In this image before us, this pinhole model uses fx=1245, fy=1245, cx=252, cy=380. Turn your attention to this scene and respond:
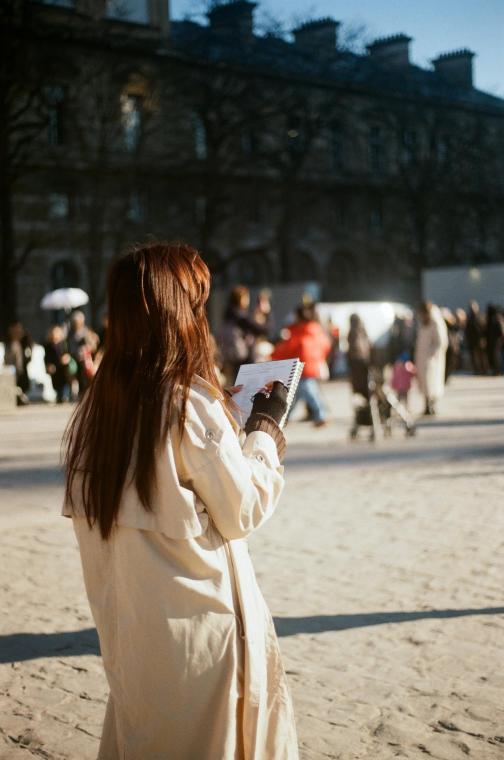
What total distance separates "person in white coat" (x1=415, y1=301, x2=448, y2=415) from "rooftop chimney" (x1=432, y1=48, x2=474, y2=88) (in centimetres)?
5182

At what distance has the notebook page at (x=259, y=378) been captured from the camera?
3338 millimetres

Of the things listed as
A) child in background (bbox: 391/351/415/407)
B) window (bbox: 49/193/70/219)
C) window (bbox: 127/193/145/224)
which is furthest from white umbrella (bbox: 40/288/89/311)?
window (bbox: 49/193/70/219)

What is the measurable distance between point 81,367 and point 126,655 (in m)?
21.2

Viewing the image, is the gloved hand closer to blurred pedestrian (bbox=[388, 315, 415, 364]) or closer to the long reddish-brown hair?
the long reddish-brown hair

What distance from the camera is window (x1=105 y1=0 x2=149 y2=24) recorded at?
39.5m

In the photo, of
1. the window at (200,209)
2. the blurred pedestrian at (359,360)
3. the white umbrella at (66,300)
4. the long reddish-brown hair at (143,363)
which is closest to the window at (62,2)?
the window at (200,209)

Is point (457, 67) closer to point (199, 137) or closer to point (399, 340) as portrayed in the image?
point (199, 137)

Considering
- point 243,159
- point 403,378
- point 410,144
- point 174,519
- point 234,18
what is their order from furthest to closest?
point 410,144
point 243,159
point 234,18
point 403,378
point 174,519

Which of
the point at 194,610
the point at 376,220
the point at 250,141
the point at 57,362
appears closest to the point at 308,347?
the point at 57,362

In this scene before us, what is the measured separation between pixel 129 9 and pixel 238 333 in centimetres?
2717

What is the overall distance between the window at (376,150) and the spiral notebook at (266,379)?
5542 centimetres

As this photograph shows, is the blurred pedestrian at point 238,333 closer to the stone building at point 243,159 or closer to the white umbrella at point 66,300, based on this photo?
the white umbrella at point 66,300

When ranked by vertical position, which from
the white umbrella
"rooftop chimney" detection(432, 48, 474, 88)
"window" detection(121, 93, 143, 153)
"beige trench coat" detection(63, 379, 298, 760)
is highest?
"rooftop chimney" detection(432, 48, 474, 88)

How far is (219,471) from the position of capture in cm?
293
